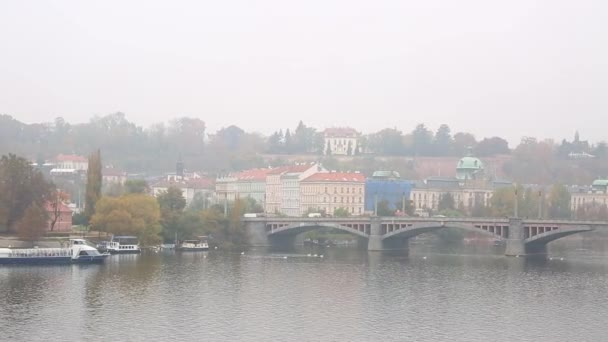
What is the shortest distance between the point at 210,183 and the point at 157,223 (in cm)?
7675

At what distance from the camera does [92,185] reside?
88562 millimetres

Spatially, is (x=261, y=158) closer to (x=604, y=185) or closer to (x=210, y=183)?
(x=210, y=183)

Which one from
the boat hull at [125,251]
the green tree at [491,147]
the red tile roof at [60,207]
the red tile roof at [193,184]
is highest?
the green tree at [491,147]

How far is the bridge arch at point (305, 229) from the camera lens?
315 ft

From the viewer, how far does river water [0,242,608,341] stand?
44.2 m

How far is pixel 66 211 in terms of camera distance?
279 feet

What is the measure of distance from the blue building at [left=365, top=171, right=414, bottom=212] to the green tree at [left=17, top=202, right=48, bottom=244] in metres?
62.1

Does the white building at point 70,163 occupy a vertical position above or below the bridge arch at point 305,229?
above

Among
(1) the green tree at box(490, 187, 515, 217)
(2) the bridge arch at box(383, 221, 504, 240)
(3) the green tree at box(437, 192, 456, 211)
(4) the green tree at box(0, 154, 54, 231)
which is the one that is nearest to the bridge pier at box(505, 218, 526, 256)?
(2) the bridge arch at box(383, 221, 504, 240)

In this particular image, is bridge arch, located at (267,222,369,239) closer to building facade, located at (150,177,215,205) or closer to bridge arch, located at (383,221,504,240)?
bridge arch, located at (383,221,504,240)

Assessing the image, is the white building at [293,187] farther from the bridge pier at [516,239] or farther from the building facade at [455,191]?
the bridge pier at [516,239]

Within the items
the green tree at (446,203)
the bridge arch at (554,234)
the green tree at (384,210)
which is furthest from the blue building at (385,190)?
the bridge arch at (554,234)

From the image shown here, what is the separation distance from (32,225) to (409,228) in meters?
30.4

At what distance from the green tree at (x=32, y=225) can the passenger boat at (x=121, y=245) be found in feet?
18.3
